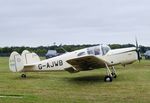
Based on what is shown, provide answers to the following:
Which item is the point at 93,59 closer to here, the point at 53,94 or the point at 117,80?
the point at 117,80

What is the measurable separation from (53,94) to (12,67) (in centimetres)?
948

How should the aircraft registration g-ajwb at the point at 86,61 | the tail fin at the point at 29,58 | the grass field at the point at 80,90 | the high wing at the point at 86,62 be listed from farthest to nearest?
the tail fin at the point at 29,58 → the aircraft registration g-ajwb at the point at 86,61 → the high wing at the point at 86,62 → the grass field at the point at 80,90

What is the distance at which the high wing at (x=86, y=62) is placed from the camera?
23266 millimetres

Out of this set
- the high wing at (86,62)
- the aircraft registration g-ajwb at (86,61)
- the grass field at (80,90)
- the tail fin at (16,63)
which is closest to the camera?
the grass field at (80,90)

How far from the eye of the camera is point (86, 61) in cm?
2395

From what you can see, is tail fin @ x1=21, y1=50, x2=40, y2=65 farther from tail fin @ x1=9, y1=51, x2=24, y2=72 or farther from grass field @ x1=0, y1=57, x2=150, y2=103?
grass field @ x1=0, y1=57, x2=150, y2=103

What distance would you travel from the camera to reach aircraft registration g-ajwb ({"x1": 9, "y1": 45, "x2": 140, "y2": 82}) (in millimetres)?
23859

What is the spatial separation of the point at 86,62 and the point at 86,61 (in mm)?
229

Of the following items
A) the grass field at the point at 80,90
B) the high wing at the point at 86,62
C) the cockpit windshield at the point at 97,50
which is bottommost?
the grass field at the point at 80,90

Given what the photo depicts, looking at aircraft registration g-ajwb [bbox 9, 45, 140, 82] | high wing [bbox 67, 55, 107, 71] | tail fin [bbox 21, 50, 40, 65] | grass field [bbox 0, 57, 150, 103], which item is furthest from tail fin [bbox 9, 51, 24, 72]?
high wing [bbox 67, 55, 107, 71]

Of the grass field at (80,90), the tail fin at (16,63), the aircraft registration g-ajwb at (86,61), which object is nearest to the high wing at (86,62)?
the aircraft registration g-ajwb at (86,61)

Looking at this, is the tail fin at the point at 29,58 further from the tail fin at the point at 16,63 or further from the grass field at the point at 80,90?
the grass field at the point at 80,90

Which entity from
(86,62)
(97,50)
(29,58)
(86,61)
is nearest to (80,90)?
(86,61)

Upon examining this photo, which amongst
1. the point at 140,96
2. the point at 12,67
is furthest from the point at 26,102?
the point at 12,67
